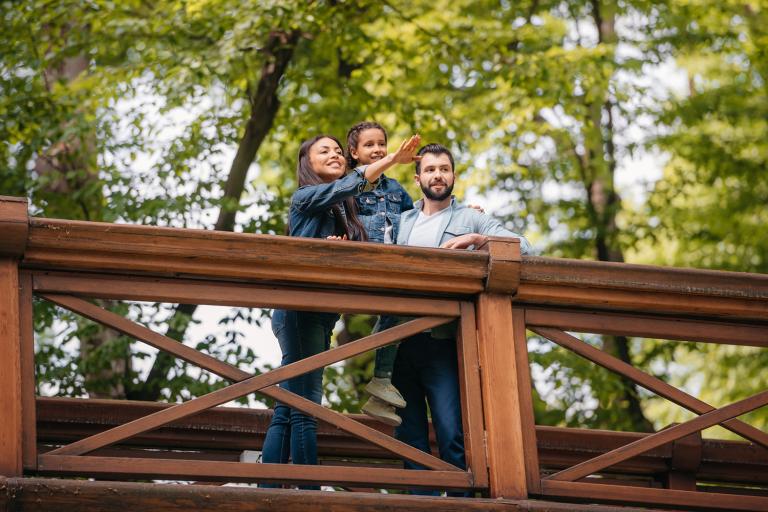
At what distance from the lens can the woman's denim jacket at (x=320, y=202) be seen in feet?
18.0

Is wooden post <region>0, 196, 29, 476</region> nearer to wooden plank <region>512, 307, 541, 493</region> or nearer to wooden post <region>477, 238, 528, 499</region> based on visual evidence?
wooden post <region>477, 238, 528, 499</region>

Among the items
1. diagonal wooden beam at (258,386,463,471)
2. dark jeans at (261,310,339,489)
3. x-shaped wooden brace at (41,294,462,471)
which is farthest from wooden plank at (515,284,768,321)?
dark jeans at (261,310,339,489)

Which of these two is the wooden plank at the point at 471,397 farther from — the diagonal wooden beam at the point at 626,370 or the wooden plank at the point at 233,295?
the diagonal wooden beam at the point at 626,370

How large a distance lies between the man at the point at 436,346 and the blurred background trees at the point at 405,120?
16.9 ft

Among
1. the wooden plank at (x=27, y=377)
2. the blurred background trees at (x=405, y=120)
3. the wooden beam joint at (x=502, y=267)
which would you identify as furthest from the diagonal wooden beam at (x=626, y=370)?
the blurred background trees at (x=405, y=120)

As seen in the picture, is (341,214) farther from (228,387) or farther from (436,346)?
(228,387)

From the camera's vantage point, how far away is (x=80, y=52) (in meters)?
12.4

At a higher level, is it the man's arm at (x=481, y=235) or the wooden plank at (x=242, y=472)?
the man's arm at (x=481, y=235)

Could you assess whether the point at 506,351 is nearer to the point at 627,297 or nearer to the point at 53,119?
the point at 627,297

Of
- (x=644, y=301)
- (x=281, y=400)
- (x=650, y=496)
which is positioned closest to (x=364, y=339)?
(x=281, y=400)

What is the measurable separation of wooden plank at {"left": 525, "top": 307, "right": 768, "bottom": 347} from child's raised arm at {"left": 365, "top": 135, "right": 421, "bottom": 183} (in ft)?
2.85

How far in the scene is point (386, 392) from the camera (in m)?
5.57

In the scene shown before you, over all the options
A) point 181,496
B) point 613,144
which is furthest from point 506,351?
point 613,144

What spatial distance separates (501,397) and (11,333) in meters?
2.00
